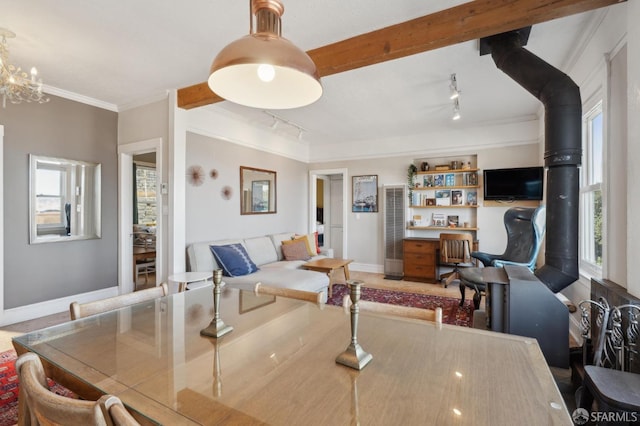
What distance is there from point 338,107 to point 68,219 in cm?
379

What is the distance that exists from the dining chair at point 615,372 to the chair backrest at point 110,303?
2361 mm

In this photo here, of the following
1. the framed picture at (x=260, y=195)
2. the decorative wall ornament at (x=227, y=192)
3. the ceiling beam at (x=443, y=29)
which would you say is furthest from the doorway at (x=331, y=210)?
the ceiling beam at (x=443, y=29)

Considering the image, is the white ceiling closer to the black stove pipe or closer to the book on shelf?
the black stove pipe

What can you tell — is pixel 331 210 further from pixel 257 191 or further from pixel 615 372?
pixel 615 372

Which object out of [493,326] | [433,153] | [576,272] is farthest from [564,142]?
[433,153]

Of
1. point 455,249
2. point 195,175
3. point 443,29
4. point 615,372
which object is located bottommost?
point 615,372

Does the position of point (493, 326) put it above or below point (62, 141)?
below

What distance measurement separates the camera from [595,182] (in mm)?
2871

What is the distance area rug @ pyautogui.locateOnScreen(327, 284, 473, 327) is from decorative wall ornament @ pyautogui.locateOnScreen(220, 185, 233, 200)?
2.15 m

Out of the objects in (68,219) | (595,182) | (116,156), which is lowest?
(68,219)

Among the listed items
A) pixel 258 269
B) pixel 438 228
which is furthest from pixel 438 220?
pixel 258 269

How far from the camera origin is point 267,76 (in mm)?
1216

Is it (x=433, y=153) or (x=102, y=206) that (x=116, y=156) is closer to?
(x=102, y=206)

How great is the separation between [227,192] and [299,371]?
393cm
